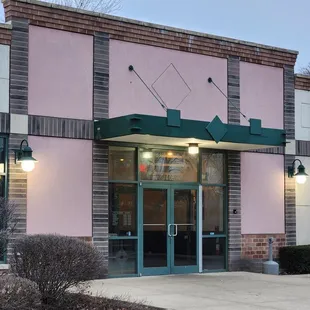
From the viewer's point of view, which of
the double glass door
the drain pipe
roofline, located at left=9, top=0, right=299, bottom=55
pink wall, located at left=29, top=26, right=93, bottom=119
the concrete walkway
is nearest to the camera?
the concrete walkway

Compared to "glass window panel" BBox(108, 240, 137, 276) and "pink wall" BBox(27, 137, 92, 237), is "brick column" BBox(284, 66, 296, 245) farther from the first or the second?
"pink wall" BBox(27, 137, 92, 237)

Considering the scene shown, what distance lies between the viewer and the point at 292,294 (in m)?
12.2

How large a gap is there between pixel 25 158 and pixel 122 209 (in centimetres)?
297

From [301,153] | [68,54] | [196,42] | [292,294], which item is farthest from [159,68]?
[292,294]

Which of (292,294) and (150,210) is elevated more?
(150,210)

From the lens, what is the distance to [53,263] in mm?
9359

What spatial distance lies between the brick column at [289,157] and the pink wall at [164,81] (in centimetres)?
220

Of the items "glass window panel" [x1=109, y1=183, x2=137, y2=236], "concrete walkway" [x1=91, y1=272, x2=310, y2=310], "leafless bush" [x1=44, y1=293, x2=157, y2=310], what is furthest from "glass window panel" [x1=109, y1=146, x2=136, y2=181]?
"leafless bush" [x1=44, y1=293, x2=157, y2=310]

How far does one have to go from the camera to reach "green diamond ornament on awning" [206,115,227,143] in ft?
46.8

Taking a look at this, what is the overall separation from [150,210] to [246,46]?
5.28 meters

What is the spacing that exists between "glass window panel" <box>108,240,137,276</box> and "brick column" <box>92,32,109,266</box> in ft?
1.05

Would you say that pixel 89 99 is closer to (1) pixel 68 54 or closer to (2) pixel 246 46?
(1) pixel 68 54

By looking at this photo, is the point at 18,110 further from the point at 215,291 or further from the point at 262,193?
the point at 262,193

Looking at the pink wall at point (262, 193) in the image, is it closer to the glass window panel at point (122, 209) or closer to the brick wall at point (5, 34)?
the glass window panel at point (122, 209)
